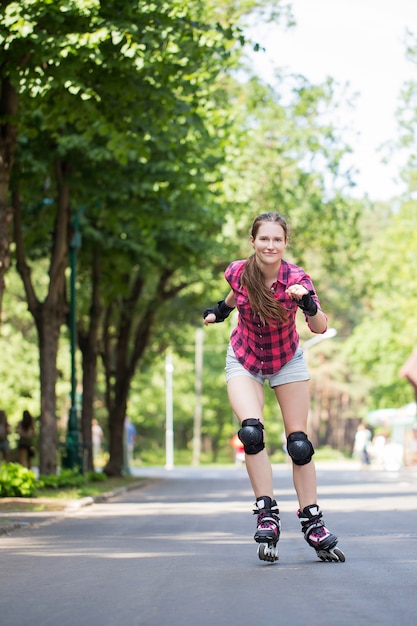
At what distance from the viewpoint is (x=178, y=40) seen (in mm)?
16547

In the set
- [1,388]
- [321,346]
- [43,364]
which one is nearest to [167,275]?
[43,364]

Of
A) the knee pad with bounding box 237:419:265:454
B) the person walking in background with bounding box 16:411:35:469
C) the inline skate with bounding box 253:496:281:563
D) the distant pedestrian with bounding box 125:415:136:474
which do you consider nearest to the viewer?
the inline skate with bounding box 253:496:281:563

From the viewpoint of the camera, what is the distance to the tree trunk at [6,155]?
1681 centimetres

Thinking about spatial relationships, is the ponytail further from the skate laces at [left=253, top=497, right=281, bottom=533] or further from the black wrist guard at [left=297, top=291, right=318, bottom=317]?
the skate laces at [left=253, top=497, right=281, bottom=533]

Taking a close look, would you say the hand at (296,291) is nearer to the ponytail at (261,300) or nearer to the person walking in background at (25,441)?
the ponytail at (261,300)

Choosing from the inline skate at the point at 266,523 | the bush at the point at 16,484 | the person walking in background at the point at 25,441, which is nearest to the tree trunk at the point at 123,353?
the person walking in background at the point at 25,441

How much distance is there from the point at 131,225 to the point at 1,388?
90.2 feet

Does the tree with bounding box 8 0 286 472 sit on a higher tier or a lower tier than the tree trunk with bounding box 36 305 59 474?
higher

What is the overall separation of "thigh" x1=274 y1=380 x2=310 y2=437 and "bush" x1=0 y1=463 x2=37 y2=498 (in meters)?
9.86

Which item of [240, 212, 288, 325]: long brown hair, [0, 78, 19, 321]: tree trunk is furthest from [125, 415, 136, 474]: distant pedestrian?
[240, 212, 288, 325]: long brown hair

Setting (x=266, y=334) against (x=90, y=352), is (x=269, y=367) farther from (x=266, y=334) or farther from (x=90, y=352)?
(x=90, y=352)

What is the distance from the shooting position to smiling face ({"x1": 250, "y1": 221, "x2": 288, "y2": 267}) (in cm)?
779

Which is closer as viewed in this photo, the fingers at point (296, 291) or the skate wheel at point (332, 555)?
the fingers at point (296, 291)

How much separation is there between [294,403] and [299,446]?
0.25m
